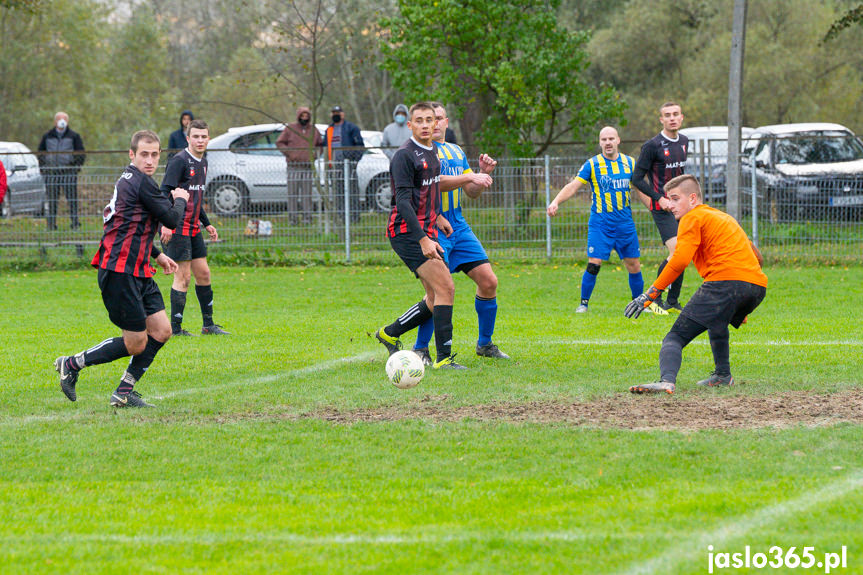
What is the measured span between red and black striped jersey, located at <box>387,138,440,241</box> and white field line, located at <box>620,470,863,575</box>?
12.8 feet

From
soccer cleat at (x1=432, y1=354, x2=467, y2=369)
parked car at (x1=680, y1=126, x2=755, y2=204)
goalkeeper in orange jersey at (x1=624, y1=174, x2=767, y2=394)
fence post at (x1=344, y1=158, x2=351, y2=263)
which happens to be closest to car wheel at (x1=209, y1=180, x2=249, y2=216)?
fence post at (x1=344, y1=158, x2=351, y2=263)

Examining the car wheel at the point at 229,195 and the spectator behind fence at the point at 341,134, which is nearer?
the car wheel at the point at 229,195

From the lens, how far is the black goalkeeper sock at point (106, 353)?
6711mm

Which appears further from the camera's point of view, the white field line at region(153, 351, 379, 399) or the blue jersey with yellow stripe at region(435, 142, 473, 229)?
the blue jersey with yellow stripe at region(435, 142, 473, 229)

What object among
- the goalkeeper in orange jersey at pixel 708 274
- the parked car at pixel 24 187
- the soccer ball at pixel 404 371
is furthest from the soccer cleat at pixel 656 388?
the parked car at pixel 24 187

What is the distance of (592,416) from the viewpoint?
6191 millimetres

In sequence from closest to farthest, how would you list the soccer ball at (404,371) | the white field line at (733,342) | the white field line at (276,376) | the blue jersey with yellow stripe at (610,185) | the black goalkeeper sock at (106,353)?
the black goalkeeper sock at (106,353) < the soccer ball at (404,371) < the white field line at (276,376) < the white field line at (733,342) < the blue jersey with yellow stripe at (610,185)

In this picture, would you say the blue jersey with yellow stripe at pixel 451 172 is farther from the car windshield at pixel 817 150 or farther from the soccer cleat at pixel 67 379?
the car windshield at pixel 817 150

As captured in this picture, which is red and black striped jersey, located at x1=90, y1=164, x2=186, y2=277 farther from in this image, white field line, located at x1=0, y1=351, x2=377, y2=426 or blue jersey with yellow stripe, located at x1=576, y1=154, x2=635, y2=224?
blue jersey with yellow stripe, located at x1=576, y1=154, x2=635, y2=224

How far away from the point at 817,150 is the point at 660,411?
12488mm

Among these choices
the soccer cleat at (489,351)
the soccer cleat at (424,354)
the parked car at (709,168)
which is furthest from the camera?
the parked car at (709,168)

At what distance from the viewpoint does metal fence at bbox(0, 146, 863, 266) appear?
1672 centimetres

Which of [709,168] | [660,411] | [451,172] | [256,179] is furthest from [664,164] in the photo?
[256,179]

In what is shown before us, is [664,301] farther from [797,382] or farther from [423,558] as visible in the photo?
[423,558]
